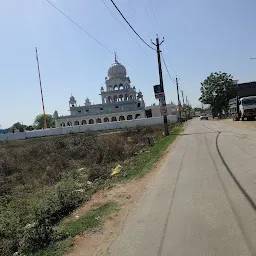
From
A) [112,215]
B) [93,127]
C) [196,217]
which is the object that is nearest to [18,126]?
[93,127]

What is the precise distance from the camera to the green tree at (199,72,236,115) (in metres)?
82.1

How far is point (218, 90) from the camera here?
83438 millimetres

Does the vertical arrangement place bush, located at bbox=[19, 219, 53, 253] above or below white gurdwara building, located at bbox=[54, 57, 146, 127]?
below

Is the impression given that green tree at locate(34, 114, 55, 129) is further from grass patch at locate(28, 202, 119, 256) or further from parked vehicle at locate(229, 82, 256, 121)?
grass patch at locate(28, 202, 119, 256)

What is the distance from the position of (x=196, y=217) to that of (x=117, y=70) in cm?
9515

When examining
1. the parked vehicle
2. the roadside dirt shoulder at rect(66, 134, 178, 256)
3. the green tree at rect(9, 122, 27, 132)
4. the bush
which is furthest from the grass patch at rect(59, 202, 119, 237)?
the green tree at rect(9, 122, 27, 132)

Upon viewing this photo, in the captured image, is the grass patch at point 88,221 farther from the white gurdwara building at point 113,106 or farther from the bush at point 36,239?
the white gurdwara building at point 113,106

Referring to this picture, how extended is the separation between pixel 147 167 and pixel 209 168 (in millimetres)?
3270

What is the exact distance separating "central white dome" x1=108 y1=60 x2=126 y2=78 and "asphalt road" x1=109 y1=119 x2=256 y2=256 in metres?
90.3

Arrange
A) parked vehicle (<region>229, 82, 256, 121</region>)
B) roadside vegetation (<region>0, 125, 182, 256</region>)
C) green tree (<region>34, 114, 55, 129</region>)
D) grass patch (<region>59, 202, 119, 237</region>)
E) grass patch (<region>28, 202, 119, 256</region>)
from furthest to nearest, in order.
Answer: green tree (<region>34, 114, 55, 129</region>), parked vehicle (<region>229, 82, 256, 121</region>), grass patch (<region>59, 202, 119, 237</region>), roadside vegetation (<region>0, 125, 182, 256</region>), grass patch (<region>28, 202, 119, 256</region>)

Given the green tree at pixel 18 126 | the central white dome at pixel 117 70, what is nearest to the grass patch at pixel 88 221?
the central white dome at pixel 117 70

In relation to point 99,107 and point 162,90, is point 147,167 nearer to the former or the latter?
point 162,90

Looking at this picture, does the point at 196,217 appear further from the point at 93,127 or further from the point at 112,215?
the point at 93,127

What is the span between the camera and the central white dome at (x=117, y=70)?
99500mm
